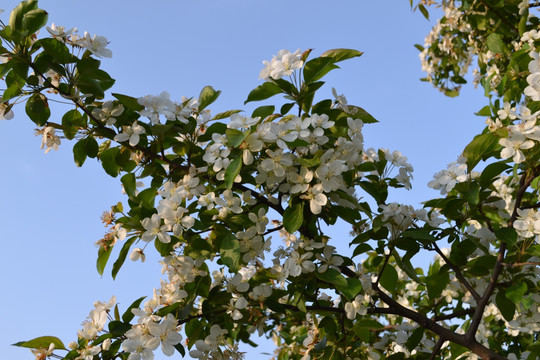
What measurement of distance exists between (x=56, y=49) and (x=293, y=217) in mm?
933

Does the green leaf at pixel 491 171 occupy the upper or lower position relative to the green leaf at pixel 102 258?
lower

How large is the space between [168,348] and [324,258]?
1.91 ft

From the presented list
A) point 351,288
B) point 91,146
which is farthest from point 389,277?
point 91,146

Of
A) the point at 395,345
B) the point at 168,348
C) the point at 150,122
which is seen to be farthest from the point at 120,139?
the point at 395,345

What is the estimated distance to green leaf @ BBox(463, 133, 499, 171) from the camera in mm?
1920

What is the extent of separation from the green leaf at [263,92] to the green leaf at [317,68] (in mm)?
111

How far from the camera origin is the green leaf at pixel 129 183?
205 cm

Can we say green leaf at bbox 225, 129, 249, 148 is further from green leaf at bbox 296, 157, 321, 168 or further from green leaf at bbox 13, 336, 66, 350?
green leaf at bbox 13, 336, 66, 350

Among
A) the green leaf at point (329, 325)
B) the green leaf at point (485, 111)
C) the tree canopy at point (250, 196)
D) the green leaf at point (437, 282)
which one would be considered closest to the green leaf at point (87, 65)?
the tree canopy at point (250, 196)

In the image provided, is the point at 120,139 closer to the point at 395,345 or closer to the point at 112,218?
the point at 112,218

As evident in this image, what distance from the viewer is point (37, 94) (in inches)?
75.4

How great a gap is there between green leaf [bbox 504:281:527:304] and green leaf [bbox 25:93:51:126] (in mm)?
1692

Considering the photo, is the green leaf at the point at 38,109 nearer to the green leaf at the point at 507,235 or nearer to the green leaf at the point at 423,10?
the green leaf at the point at 507,235

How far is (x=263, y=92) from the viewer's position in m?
1.96
